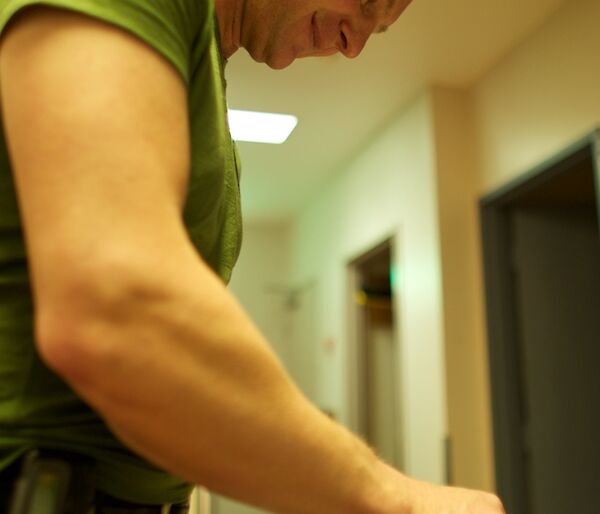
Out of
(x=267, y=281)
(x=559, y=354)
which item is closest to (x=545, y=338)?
(x=559, y=354)

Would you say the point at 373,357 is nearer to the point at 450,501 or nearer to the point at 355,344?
the point at 355,344

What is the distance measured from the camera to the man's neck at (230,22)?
750 mm

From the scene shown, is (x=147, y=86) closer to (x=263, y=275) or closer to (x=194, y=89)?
(x=194, y=89)

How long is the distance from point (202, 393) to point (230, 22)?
0.52m

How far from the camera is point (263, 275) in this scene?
5.03 metres

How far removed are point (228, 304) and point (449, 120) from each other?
269 cm

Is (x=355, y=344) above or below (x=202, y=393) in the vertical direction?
above

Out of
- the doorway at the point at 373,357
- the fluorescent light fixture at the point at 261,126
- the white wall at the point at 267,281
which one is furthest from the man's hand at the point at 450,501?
the white wall at the point at 267,281

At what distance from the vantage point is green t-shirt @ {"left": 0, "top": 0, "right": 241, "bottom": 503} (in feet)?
1.49

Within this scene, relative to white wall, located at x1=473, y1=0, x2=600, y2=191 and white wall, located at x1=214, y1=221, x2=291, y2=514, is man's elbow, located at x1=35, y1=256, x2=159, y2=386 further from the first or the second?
white wall, located at x1=214, y1=221, x2=291, y2=514

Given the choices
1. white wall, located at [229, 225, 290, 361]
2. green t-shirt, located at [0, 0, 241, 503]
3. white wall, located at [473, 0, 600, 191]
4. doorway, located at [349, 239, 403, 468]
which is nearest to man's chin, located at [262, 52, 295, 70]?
green t-shirt, located at [0, 0, 241, 503]

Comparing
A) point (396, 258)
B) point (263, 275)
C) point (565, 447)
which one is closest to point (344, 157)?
point (396, 258)

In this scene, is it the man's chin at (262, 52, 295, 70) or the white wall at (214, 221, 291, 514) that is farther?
the white wall at (214, 221, 291, 514)

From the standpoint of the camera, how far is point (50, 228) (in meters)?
0.40
